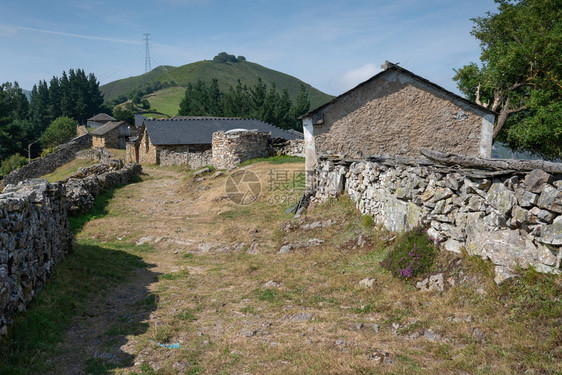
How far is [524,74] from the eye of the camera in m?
20.0

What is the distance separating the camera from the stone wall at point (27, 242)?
5.14 meters

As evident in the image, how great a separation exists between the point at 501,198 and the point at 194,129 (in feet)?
109

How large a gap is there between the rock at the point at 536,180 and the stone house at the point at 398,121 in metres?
6.91

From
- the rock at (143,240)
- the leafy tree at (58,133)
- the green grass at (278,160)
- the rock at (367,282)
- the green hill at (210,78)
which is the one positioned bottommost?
the rock at (143,240)

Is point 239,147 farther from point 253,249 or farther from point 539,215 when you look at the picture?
point 539,215

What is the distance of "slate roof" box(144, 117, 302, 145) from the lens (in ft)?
111

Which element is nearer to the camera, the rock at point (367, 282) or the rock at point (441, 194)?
the rock at point (441, 194)

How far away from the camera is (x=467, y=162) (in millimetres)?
6770

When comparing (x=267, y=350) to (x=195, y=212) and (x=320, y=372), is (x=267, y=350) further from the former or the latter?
(x=195, y=212)

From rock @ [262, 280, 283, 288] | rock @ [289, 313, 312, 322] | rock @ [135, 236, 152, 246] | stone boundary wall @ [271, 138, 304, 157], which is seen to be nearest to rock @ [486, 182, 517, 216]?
rock @ [289, 313, 312, 322]

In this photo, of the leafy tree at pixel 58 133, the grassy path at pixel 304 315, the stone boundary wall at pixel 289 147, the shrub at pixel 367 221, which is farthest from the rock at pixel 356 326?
the leafy tree at pixel 58 133

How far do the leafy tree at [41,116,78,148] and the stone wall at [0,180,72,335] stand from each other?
6868 cm

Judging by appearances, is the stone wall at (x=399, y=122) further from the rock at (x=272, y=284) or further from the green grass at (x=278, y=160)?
the green grass at (x=278, y=160)

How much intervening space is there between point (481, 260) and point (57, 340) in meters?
6.75
